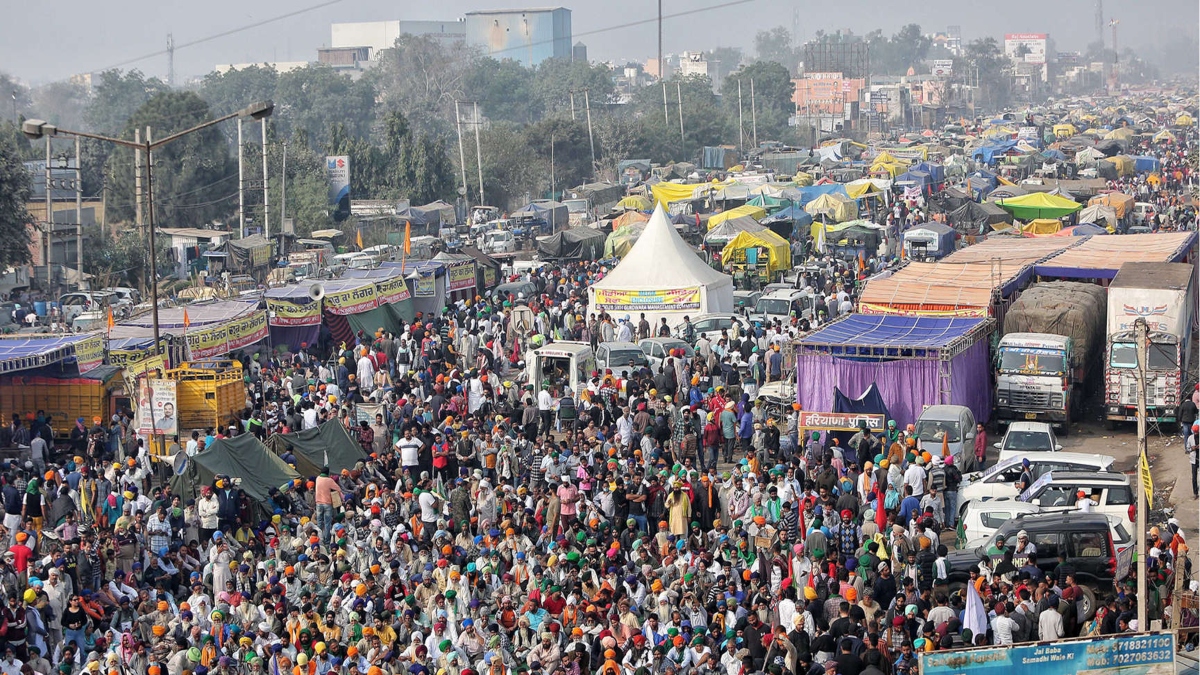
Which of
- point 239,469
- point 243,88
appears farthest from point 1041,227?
point 243,88

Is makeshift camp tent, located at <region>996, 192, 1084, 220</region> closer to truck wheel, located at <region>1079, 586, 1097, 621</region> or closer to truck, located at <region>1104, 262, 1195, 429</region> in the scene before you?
truck, located at <region>1104, 262, 1195, 429</region>

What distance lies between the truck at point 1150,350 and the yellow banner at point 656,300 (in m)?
7.54

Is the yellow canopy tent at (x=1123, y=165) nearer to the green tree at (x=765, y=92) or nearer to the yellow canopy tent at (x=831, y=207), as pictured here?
the yellow canopy tent at (x=831, y=207)

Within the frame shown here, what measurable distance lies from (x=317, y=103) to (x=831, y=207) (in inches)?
2777

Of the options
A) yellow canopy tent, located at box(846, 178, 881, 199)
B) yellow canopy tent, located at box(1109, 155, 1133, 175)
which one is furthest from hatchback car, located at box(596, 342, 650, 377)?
yellow canopy tent, located at box(1109, 155, 1133, 175)

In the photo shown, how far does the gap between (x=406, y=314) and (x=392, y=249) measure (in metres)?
14.0

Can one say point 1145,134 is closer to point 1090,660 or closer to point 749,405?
point 749,405

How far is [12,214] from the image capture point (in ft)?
123

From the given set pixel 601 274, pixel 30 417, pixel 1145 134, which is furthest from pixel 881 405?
pixel 1145 134

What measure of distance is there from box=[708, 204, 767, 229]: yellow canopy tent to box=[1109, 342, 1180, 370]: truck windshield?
16386 millimetres

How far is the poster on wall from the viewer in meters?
18.3

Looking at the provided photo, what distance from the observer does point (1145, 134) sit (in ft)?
321

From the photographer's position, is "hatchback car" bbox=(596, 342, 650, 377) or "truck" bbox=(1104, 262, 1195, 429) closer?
"truck" bbox=(1104, 262, 1195, 429)

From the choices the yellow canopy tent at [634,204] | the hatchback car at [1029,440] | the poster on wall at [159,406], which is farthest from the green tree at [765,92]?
the poster on wall at [159,406]
